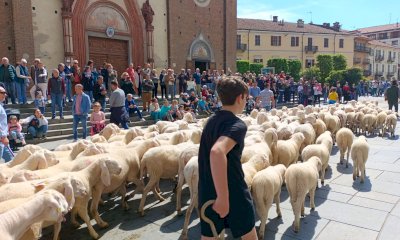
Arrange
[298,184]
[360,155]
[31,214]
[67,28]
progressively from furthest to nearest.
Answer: [67,28] < [360,155] < [298,184] < [31,214]

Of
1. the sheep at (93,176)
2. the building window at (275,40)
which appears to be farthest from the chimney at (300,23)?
the sheep at (93,176)

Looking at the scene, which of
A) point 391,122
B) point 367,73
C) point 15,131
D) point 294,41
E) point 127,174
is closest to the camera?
point 127,174

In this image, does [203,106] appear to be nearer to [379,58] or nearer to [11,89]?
[11,89]

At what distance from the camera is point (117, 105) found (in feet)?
35.5

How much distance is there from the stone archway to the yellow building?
109ft

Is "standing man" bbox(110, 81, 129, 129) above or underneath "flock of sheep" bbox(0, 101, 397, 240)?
above

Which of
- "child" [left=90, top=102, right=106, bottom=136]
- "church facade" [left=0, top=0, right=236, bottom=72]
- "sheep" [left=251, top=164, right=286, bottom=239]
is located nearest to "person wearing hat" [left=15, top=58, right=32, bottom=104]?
"church facade" [left=0, top=0, right=236, bottom=72]

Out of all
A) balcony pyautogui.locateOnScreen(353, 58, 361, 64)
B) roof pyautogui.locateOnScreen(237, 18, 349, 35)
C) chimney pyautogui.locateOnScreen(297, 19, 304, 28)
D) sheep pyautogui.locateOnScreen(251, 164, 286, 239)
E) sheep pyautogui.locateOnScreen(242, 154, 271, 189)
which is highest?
chimney pyautogui.locateOnScreen(297, 19, 304, 28)

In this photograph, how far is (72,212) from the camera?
16.2 feet

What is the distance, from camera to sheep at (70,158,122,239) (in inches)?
187

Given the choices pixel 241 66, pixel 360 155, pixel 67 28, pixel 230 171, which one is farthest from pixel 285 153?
pixel 241 66

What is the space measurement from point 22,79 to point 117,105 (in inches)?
199

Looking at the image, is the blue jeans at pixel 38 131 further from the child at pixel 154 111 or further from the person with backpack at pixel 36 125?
the child at pixel 154 111

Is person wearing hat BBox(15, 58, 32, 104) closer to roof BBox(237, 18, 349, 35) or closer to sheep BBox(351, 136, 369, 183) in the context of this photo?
sheep BBox(351, 136, 369, 183)
